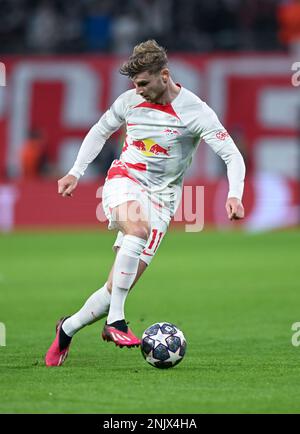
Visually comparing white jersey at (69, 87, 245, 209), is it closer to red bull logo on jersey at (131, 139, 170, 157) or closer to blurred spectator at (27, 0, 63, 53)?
red bull logo on jersey at (131, 139, 170, 157)

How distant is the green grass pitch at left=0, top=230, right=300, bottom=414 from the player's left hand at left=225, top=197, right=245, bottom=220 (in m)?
1.04

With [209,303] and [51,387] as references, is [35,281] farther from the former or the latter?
[51,387]

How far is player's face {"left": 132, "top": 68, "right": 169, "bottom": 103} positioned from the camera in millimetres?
7738

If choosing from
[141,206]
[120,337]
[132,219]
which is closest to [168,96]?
[141,206]

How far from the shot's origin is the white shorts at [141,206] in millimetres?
7871

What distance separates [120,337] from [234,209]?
116cm

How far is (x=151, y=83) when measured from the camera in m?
7.75

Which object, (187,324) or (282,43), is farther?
(282,43)

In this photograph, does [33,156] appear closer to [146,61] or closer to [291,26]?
[291,26]

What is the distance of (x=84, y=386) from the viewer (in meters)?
6.72

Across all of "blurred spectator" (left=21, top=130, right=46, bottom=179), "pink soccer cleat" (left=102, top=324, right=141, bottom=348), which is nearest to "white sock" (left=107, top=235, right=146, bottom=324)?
"pink soccer cleat" (left=102, top=324, right=141, bottom=348)

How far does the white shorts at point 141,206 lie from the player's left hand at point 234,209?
75 cm

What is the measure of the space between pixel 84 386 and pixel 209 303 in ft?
18.4

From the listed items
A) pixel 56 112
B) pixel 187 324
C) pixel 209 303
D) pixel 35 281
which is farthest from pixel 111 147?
pixel 187 324
